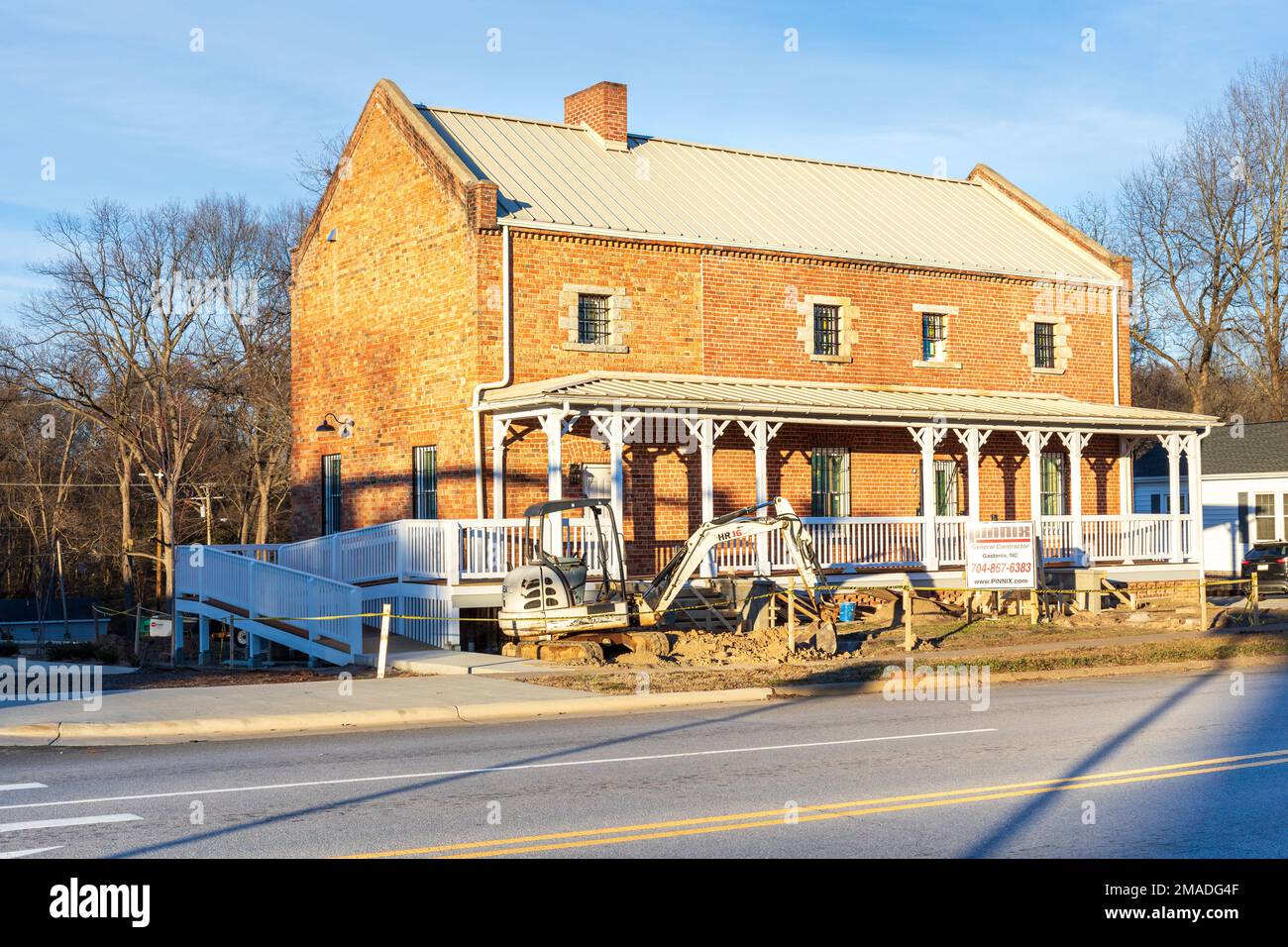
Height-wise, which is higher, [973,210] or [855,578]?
[973,210]

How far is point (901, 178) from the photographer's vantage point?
38.0 m

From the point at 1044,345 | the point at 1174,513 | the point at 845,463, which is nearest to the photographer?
the point at 845,463

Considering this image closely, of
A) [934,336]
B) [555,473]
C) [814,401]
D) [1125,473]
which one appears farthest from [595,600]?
[1125,473]

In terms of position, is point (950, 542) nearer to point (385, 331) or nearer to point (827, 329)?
point (827, 329)

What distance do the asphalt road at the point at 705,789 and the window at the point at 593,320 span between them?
43.9 feet

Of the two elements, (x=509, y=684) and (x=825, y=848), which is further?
(x=509, y=684)

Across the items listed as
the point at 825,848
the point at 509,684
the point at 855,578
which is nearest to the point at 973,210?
the point at 855,578

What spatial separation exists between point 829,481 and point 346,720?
1679cm

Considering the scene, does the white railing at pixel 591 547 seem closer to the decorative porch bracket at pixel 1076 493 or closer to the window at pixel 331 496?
the decorative porch bracket at pixel 1076 493

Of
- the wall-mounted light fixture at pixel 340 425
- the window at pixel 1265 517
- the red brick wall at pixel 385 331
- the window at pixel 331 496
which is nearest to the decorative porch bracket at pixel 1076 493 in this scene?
the red brick wall at pixel 385 331

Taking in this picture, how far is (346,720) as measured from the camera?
15.8 m

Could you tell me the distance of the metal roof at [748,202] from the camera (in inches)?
1150
